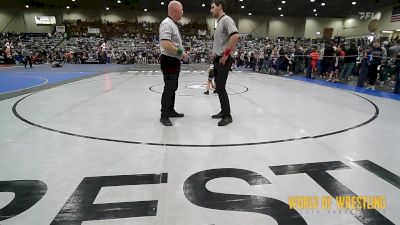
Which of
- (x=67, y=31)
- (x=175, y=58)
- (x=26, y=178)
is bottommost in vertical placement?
(x=26, y=178)

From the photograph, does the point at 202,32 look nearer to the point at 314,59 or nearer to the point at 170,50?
the point at 314,59

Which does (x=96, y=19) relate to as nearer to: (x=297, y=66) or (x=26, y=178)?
(x=297, y=66)

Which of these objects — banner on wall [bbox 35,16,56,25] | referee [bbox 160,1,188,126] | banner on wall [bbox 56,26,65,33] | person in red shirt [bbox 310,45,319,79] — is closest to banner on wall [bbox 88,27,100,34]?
banner on wall [bbox 56,26,65,33]

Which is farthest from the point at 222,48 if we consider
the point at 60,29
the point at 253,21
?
the point at 253,21

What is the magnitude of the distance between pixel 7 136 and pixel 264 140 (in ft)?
9.25

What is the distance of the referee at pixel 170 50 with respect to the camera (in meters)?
3.44

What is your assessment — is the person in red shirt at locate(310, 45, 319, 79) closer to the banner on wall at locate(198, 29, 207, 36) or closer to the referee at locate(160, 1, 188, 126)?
the referee at locate(160, 1, 188, 126)

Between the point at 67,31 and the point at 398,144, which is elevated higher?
the point at 67,31

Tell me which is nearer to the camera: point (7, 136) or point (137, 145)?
point (137, 145)

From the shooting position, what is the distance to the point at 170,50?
135 inches

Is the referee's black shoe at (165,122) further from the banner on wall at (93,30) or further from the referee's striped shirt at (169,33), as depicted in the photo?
Answer: the banner on wall at (93,30)

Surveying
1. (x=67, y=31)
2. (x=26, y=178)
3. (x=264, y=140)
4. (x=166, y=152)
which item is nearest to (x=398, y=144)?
(x=264, y=140)

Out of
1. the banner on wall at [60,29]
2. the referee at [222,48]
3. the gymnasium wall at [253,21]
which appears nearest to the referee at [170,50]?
the referee at [222,48]

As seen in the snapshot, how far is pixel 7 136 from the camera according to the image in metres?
3.04
